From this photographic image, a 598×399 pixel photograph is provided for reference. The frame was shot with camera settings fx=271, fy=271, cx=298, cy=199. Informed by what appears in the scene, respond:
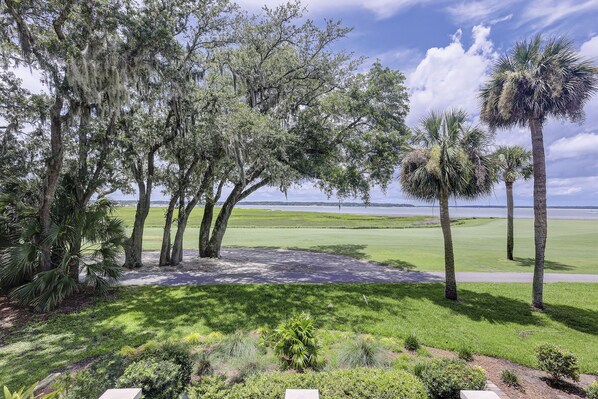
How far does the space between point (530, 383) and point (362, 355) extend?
8.66 feet

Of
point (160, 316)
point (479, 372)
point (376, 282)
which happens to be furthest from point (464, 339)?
point (160, 316)

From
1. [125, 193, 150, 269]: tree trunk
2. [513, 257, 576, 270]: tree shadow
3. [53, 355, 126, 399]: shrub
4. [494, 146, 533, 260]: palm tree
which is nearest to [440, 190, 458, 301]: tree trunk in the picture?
[513, 257, 576, 270]: tree shadow

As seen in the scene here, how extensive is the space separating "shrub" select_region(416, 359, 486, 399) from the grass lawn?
2.17 metres

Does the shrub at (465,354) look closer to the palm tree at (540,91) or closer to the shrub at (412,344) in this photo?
the shrub at (412,344)

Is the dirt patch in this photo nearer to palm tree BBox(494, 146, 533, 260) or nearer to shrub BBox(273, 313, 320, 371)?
shrub BBox(273, 313, 320, 371)

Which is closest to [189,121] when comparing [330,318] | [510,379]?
[330,318]

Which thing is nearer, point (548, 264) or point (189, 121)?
point (189, 121)

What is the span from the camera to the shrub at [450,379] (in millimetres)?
3311

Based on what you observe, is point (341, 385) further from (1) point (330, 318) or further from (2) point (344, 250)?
(2) point (344, 250)

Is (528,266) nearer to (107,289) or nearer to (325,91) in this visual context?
(325,91)

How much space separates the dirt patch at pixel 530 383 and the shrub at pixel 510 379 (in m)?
0.06

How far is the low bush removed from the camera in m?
3.12

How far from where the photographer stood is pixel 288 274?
436 inches

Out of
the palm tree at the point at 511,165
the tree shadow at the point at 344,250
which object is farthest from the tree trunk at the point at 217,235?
the palm tree at the point at 511,165
